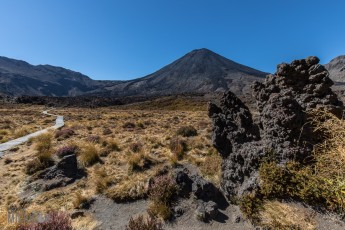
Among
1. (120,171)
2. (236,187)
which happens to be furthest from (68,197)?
(236,187)

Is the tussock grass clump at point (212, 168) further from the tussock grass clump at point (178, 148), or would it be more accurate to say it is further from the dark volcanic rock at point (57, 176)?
the dark volcanic rock at point (57, 176)

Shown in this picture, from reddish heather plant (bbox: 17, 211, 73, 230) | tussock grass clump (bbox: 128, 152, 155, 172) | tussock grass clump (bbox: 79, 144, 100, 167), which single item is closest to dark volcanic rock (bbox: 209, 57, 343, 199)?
tussock grass clump (bbox: 128, 152, 155, 172)

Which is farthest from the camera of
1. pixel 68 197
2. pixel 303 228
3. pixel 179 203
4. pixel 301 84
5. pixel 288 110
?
pixel 68 197

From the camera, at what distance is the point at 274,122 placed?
662cm

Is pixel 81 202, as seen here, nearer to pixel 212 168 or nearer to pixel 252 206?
pixel 212 168

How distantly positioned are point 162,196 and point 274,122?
3912 mm

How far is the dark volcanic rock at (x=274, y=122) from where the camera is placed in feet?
20.6

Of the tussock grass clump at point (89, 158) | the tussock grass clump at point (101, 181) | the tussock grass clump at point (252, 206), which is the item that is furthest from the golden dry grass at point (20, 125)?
the tussock grass clump at point (252, 206)

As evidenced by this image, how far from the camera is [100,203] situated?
25.6 ft

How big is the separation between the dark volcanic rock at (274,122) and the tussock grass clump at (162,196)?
5.67ft

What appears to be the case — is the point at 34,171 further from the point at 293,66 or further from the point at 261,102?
the point at 293,66

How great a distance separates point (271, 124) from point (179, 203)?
11.6ft

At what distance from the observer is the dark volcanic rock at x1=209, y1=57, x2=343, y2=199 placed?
6.29 m

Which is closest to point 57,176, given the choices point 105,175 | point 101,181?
point 105,175
